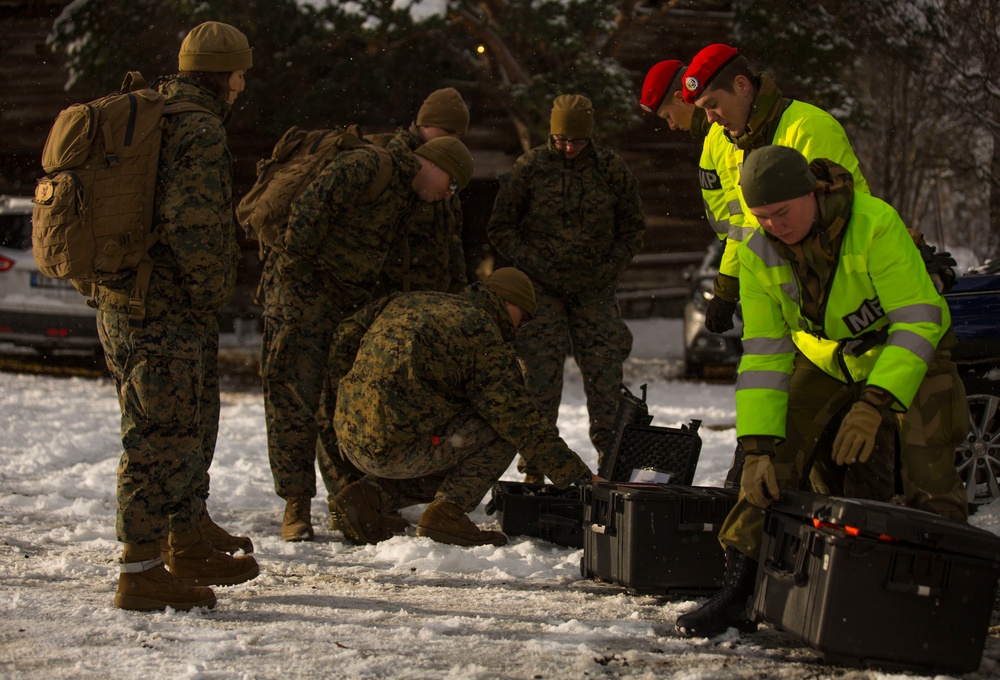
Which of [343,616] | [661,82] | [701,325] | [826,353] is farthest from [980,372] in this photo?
[701,325]

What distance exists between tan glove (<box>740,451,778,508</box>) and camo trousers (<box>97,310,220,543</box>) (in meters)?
2.03

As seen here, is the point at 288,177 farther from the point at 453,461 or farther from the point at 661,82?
the point at 661,82

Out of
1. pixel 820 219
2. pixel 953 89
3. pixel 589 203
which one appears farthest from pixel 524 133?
pixel 820 219

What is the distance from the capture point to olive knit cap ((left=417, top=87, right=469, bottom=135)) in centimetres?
608

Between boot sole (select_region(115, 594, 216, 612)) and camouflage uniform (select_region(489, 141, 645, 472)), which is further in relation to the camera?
camouflage uniform (select_region(489, 141, 645, 472))

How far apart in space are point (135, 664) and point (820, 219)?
2.59 meters

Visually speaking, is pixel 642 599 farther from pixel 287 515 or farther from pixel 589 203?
pixel 589 203

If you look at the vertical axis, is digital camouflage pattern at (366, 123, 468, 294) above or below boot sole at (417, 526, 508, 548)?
above

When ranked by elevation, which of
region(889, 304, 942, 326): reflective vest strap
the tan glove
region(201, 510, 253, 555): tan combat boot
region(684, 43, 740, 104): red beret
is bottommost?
region(201, 510, 253, 555): tan combat boot

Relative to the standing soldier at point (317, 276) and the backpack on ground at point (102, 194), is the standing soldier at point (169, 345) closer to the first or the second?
the backpack on ground at point (102, 194)

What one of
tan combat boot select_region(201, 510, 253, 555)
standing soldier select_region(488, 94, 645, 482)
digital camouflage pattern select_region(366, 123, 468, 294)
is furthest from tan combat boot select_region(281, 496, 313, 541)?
standing soldier select_region(488, 94, 645, 482)

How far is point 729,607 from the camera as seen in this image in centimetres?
401

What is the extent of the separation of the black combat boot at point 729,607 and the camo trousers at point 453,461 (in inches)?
58.8

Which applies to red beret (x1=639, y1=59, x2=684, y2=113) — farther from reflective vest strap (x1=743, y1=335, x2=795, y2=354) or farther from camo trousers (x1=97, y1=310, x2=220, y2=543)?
camo trousers (x1=97, y1=310, x2=220, y2=543)
